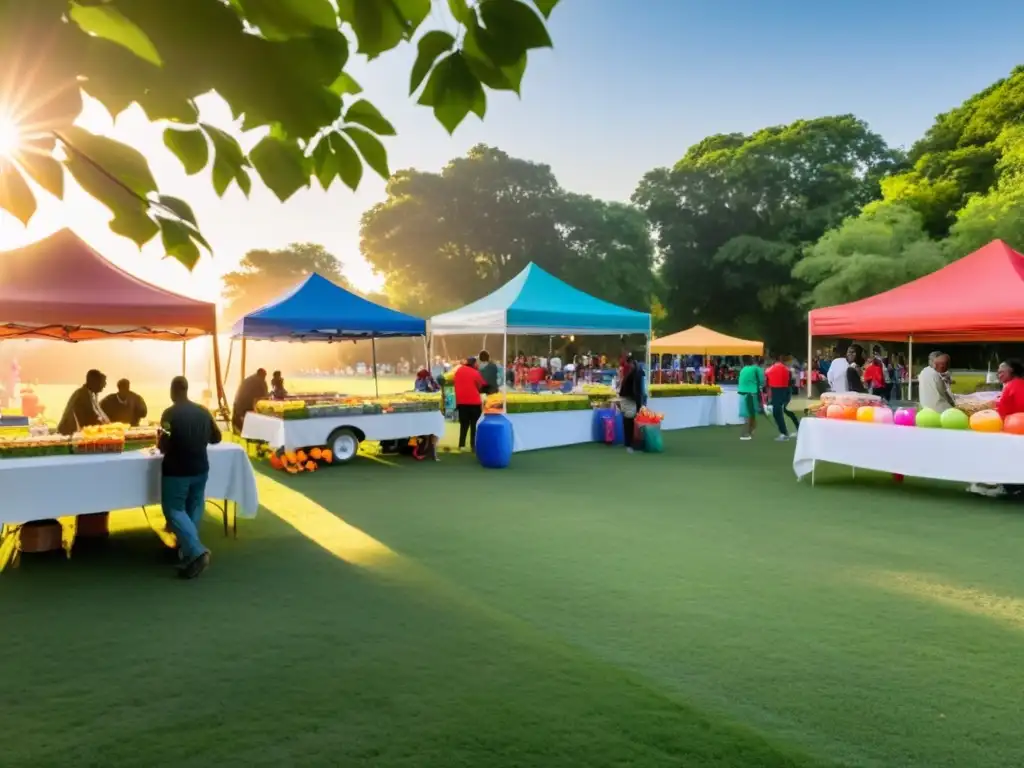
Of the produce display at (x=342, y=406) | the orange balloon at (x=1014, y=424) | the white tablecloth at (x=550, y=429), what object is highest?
the produce display at (x=342, y=406)

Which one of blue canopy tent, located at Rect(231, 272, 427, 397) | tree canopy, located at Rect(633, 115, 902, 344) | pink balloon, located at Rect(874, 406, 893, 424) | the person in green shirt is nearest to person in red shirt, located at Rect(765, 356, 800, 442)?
the person in green shirt

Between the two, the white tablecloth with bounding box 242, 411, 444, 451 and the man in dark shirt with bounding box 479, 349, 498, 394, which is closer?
the white tablecloth with bounding box 242, 411, 444, 451

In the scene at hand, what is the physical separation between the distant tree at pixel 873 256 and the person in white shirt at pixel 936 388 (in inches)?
735

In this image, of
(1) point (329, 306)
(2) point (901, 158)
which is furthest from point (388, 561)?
(2) point (901, 158)

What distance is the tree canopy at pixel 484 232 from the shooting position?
1614 inches

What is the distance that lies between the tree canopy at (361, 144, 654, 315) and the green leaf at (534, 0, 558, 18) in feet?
129

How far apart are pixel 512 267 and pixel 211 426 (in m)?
36.7

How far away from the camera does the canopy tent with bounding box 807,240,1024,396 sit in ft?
28.7

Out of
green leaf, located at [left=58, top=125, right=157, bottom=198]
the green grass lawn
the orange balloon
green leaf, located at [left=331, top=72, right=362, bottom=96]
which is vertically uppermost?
green leaf, located at [left=331, top=72, right=362, bottom=96]

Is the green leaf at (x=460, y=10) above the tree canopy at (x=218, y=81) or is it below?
above

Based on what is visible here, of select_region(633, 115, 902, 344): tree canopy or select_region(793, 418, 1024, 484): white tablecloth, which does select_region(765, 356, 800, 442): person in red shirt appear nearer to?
select_region(793, 418, 1024, 484): white tablecloth

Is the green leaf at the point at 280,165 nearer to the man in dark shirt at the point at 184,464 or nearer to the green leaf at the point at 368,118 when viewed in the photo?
the green leaf at the point at 368,118

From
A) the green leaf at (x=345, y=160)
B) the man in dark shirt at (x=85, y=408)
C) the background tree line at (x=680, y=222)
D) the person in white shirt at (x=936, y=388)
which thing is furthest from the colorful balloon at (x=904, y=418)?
the background tree line at (x=680, y=222)

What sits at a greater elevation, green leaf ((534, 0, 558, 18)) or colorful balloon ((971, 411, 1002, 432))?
green leaf ((534, 0, 558, 18))
